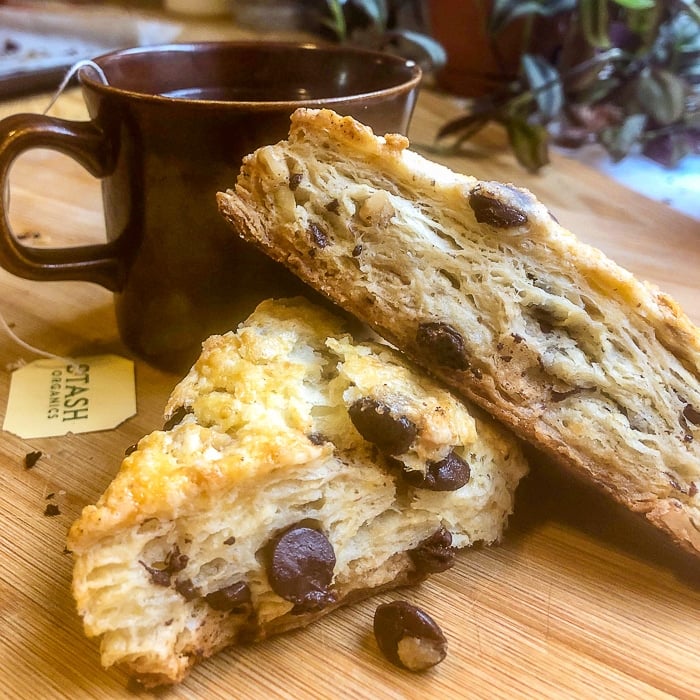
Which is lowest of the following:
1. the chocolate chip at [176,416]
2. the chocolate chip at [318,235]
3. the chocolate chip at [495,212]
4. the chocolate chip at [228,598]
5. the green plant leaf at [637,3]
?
the chocolate chip at [228,598]

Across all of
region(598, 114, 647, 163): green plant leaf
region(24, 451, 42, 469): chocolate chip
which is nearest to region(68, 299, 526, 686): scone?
region(24, 451, 42, 469): chocolate chip

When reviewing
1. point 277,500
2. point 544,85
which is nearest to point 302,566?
point 277,500

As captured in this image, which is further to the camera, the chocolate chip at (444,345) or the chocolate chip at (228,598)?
the chocolate chip at (444,345)

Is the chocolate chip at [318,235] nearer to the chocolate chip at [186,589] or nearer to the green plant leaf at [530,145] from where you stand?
the chocolate chip at [186,589]

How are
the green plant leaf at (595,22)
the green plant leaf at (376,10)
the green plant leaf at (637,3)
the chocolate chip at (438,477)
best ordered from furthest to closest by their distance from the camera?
the green plant leaf at (376,10) < the green plant leaf at (595,22) < the green plant leaf at (637,3) < the chocolate chip at (438,477)

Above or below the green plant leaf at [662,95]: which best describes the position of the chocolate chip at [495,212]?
above

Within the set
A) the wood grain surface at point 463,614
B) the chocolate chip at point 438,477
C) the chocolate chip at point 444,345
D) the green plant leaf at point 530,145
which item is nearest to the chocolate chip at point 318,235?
the chocolate chip at point 444,345
